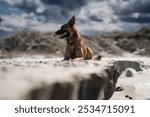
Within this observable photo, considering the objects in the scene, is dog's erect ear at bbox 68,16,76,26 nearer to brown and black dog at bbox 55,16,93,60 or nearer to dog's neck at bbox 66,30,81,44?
brown and black dog at bbox 55,16,93,60

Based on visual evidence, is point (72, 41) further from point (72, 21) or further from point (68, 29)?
point (72, 21)

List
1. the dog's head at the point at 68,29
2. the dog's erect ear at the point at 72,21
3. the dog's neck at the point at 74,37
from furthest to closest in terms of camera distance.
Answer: the dog's neck at the point at 74,37 < the dog's head at the point at 68,29 < the dog's erect ear at the point at 72,21

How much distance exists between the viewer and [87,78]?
5008mm

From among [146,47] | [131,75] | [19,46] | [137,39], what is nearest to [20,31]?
[19,46]

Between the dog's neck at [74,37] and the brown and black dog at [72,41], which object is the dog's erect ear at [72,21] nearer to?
the brown and black dog at [72,41]

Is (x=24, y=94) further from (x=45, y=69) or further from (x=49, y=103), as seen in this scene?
(x=45, y=69)

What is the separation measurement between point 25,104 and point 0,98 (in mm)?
354

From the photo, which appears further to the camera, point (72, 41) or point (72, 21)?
point (72, 41)

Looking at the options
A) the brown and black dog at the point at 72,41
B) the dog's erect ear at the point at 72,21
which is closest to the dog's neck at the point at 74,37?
the brown and black dog at the point at 72,41

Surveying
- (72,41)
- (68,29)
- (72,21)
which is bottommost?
(72,41)

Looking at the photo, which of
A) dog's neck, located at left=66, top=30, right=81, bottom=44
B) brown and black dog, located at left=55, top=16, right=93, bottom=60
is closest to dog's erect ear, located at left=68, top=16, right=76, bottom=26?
brown and black dog, located at left=55, top=16, right=93, bottom=60

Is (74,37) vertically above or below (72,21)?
below

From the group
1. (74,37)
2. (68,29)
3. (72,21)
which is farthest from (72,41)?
(72,21)

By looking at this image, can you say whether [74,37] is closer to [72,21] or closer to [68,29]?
[68,29]
